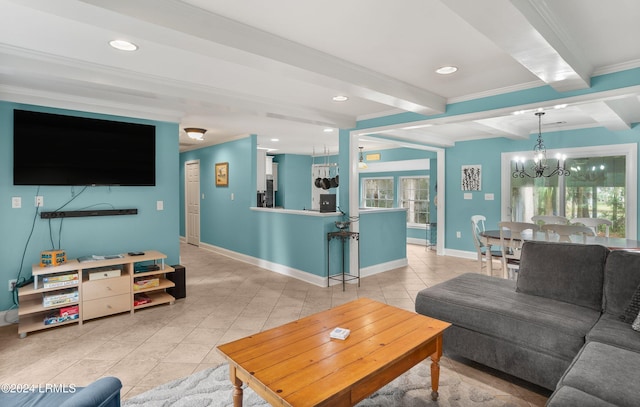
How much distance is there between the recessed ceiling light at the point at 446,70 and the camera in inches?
111

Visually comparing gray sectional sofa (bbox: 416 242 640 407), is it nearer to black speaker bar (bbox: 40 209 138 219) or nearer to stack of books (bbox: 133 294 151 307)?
stack of books (bbox: 133 294 151 307)

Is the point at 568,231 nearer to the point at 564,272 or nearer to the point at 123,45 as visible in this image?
the point at 564,272

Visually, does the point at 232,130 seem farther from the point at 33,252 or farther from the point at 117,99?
the point at 33,252

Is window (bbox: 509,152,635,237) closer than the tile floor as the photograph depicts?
No

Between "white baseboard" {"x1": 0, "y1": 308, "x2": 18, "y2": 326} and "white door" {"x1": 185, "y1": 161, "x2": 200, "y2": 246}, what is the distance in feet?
14.0

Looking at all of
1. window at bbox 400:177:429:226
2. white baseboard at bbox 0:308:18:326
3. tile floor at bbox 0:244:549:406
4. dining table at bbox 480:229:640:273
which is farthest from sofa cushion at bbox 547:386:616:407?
window at bbox 400:177:429:226

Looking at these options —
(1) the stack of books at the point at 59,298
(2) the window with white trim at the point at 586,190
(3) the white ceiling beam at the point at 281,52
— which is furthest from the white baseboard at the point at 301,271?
(1) the stack of books at the point at 59,298

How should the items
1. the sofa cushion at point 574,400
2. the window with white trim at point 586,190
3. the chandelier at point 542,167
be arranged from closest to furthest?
the sofa cushion at point 574,400, the window with white trim at point 586,190, the chandelier at point 542,167

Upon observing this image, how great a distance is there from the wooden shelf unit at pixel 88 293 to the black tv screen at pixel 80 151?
2.92 feet

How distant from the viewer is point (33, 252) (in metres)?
3.48

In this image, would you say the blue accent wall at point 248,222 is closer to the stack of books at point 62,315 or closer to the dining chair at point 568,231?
the dining chair at point 568,231

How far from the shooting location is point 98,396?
1.29 meters

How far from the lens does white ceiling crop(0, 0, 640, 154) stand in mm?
1877

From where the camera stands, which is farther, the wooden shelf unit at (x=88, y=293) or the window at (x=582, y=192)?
the window at (x=582, y=192)
